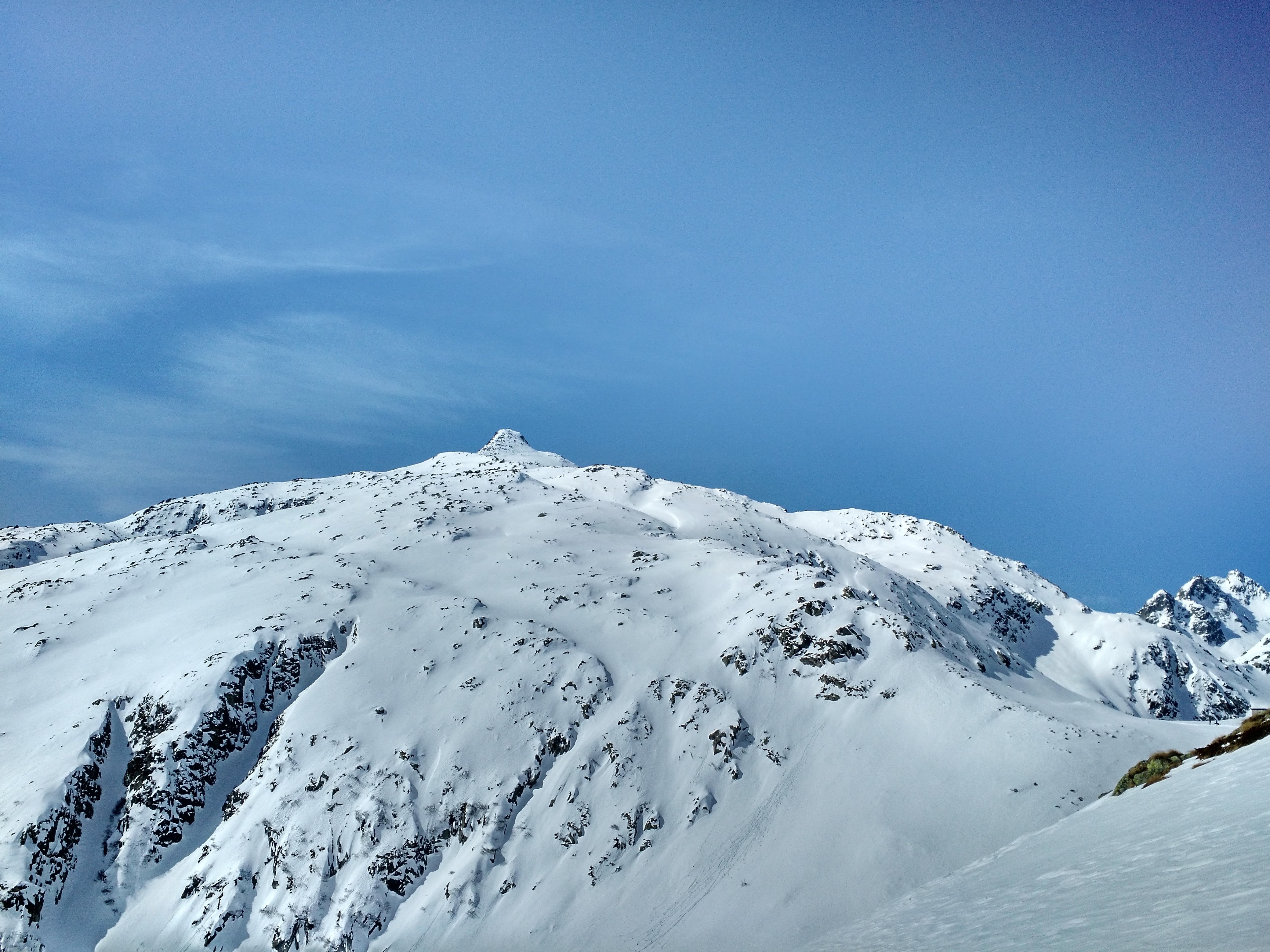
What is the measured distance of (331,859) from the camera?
44844 millimetres

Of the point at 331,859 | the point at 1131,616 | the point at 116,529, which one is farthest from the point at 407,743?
the point at 1131,616

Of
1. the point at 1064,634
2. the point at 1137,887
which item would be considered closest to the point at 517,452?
the point at 1064,634

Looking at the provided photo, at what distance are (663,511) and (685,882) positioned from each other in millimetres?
68374

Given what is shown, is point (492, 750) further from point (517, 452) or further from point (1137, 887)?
point (517, 452)

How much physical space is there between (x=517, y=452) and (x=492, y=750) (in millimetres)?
137366

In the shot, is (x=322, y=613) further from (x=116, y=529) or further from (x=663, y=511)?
(x=116, y=529)

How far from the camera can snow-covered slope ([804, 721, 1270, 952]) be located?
29.0ft

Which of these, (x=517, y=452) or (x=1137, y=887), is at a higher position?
(x=517, y=452)

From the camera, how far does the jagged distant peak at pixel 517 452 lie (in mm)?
168750

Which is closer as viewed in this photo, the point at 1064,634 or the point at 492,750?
the point at 492,750

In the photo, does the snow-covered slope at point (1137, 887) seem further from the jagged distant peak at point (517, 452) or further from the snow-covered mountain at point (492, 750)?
the jagged distant peak at point (517, 452)

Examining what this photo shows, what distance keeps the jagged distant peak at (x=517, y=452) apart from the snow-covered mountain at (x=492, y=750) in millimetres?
88928

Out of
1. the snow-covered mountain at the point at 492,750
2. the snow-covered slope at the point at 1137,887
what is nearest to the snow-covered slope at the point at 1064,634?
the snow-covered mountain at the point at 492,750

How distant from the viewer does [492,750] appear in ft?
168
